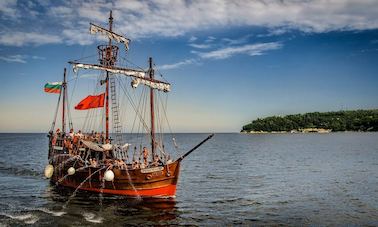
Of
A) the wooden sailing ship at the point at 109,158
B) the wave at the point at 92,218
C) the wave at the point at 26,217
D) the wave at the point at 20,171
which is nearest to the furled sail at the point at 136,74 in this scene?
the wooden sailing ship at the point at 109,158

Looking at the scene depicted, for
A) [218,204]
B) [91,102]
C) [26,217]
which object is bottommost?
[218,204]

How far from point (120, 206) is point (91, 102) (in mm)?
10540

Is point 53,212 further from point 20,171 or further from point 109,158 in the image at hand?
point 20,171

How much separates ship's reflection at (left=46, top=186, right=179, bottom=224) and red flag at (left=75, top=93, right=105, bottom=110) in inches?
309

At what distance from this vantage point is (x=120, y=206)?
29578 mm

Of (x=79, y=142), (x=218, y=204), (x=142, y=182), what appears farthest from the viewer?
(x=79, y=142)

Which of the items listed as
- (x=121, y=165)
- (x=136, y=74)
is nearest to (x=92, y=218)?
(x=121, y=165)

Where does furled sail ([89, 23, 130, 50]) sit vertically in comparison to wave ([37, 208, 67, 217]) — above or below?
above

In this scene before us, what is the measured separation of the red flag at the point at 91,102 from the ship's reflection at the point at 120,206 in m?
7.84

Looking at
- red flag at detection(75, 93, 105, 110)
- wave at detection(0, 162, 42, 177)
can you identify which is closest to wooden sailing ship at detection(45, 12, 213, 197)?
red flag at detection(75, 93, 105, 110)

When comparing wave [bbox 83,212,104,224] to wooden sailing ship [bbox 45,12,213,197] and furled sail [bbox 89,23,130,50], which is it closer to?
wooden sailing ship [bbox 45,12,213,197]

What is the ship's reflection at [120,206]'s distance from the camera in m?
27.0

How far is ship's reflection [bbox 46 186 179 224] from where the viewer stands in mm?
26969

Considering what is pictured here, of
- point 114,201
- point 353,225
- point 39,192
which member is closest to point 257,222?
point 353,225
